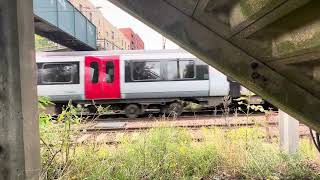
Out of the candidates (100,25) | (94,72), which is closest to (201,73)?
(94,72)

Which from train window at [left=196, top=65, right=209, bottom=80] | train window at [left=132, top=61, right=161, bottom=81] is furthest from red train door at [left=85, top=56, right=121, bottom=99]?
train window at [left=196, top=65, right=209, bottom=80]

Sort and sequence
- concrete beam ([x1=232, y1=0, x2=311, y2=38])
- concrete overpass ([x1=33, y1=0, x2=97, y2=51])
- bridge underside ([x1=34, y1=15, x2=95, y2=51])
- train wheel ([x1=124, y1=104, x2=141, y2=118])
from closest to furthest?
1. concrete beam ([x1=232, y1=0, x2=311, y2=38])
2. concrete overpass ([x1=33, y1=0, x2=97, y2=51])
3. bridge underside ([x1=34, y1=15, x2=95, y2=51])
4. train wheel ([x1=124, y1=104, x2=141, y2=118])

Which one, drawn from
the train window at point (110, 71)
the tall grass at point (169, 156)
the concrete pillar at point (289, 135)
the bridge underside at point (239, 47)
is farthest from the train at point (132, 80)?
the bridge underside at point (239, 47)

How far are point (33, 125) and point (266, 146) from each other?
3357 mm

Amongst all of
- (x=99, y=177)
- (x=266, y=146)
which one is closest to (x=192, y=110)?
(x=266, y=146)

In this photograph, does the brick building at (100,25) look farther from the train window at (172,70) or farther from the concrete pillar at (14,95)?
the concrete pillar at (14,95)

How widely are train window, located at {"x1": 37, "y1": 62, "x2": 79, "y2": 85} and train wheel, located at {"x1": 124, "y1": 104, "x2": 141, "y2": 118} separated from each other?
7.04 ft

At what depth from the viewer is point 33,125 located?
314 cm

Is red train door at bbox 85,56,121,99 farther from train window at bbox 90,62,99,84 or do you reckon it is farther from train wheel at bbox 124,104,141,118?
train wheel at bbox 124,104,141,118

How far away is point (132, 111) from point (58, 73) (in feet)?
10.2

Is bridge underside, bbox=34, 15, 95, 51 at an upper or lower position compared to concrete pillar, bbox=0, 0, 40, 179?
upper

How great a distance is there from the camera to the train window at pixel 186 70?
1684 cm

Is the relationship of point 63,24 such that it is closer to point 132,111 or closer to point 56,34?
point 56,34

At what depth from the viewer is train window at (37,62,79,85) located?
16.9 m
